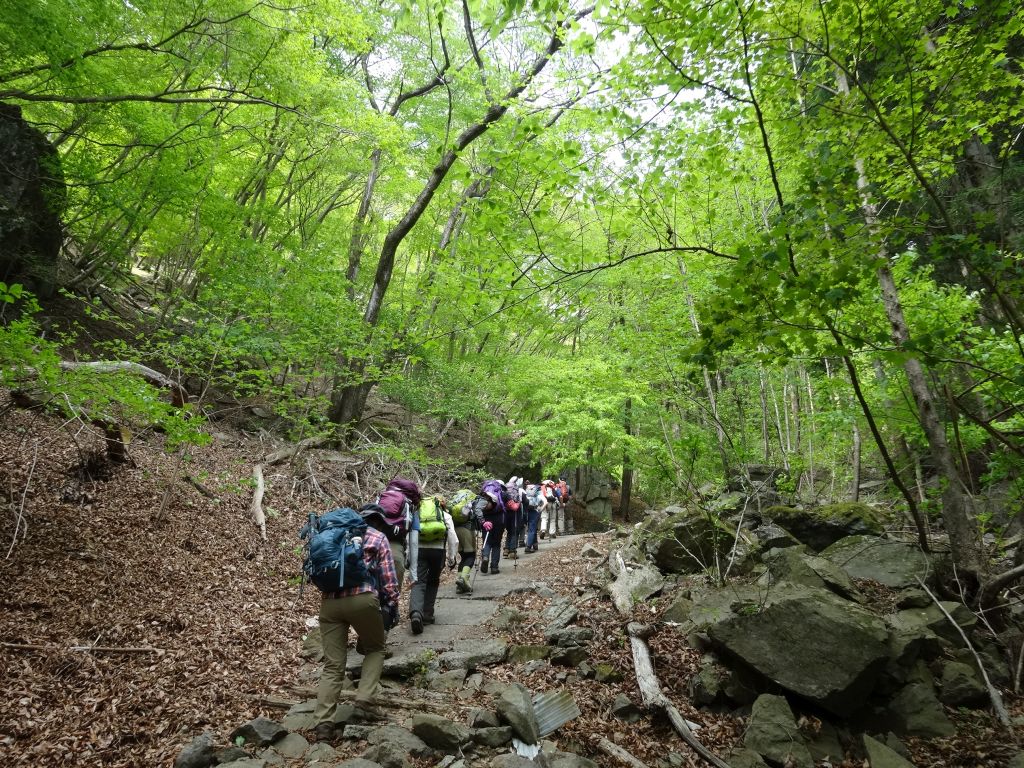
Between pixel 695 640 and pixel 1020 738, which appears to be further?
pixel 695 640

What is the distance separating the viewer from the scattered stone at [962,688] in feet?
15.2

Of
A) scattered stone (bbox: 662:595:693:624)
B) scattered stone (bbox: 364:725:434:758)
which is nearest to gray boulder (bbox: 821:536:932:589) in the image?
scattered stone (bbox: 662:595:693:624)

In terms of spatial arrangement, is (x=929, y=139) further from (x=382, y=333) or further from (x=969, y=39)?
(x=382, y=333)

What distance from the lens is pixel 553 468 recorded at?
57.1ft

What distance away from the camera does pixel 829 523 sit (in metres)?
8.39

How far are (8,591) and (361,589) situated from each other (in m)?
4.22

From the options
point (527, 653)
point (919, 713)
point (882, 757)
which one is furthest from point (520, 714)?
point (919, 713)

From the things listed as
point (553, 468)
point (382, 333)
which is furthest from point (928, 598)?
point (553, 468)

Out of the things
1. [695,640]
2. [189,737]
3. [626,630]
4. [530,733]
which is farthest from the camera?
[626,630]

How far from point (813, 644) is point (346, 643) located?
4.14m

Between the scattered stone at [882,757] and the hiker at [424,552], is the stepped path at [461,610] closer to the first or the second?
the hiker at [424,552]

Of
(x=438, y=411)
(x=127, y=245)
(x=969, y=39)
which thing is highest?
(x=127, y=245)

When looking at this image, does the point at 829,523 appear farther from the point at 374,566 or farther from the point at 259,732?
the point at 259,732

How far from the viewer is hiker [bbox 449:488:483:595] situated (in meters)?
8.70
